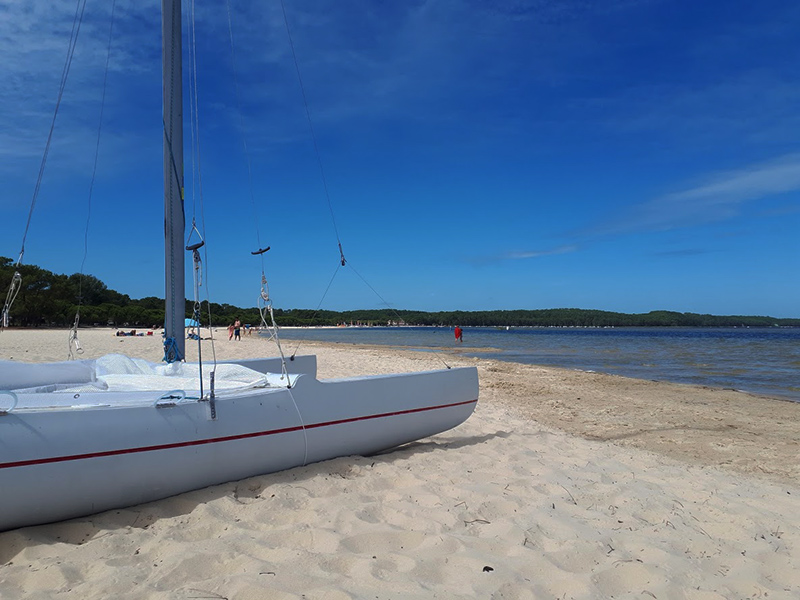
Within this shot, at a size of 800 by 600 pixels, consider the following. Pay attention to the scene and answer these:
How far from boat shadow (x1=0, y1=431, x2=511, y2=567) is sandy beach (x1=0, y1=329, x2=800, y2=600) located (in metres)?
0.01

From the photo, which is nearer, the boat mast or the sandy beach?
the sandy beach

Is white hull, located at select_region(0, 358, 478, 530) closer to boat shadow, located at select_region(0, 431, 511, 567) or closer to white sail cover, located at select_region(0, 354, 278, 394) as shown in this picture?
boat shadow, located at select_region(0, 431, 511, 567)

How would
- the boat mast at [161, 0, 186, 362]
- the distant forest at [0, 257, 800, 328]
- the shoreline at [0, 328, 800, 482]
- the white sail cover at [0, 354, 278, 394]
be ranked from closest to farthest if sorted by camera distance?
the white sail cover at [0, 354, 278, 394] → the boat mast at [161, 0, 186, 362] → the shoreline at [0, 328, 800, 482] → the distant forest at [0, 257, 800, 328]

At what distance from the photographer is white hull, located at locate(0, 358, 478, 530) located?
113 inches

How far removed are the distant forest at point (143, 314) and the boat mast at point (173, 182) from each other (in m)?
0.67

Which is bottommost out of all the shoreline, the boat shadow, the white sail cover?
the shoreline

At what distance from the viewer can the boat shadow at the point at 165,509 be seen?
2816mm


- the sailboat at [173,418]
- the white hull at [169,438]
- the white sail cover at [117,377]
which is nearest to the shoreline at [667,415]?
the white sail cover at [117,377]

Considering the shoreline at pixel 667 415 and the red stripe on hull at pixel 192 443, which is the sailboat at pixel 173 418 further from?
the shoreline at pixel 667 415

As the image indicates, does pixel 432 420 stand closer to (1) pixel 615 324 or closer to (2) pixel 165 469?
(2) pixel 165 469

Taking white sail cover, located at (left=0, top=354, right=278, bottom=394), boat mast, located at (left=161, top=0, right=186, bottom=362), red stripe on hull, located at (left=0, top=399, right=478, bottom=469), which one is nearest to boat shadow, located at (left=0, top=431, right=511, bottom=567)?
red stripe on hull, located at (left=0, top=399, right=478, bottom=469)

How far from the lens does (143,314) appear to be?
58188 millimetres

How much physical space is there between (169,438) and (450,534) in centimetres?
188

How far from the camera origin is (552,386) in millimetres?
11438
